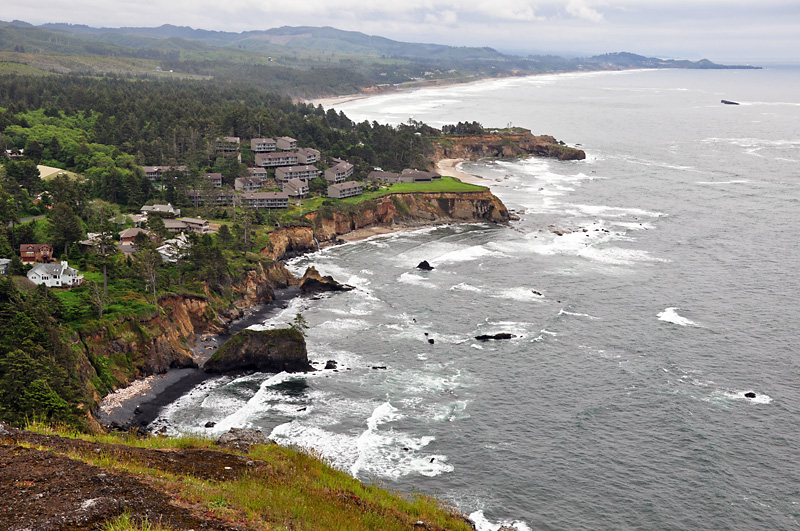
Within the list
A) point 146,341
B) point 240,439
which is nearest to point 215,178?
point 146,341

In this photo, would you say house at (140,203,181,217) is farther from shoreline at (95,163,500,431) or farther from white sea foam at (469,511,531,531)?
white sea foam at (469,511,531,531)

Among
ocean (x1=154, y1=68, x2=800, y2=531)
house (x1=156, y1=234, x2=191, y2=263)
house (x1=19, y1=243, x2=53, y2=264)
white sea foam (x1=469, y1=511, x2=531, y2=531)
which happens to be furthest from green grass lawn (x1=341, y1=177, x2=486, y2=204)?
white sea foam (x1=469, y1=511, x2=531, y2=531)

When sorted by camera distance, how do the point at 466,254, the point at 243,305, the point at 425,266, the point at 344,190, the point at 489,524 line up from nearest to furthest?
the point at 489,524, the point at 243,305, the point at 425,266, the point at 466,254, the point at 344,190

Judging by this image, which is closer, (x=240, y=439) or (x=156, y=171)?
(x=240, y=439)

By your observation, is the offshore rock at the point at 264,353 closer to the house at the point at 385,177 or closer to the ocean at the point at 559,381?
the ocean at the point at 559,381

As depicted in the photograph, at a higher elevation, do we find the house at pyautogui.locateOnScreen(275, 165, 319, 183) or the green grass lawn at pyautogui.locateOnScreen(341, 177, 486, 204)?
the house at pyautogui.locateOnScreen(275, 165, 319, 183)

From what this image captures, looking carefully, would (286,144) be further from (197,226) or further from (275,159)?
(197,226)

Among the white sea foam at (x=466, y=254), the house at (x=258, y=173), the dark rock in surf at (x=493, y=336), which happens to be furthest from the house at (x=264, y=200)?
the dark rock in surf at (x=493, y=336)
